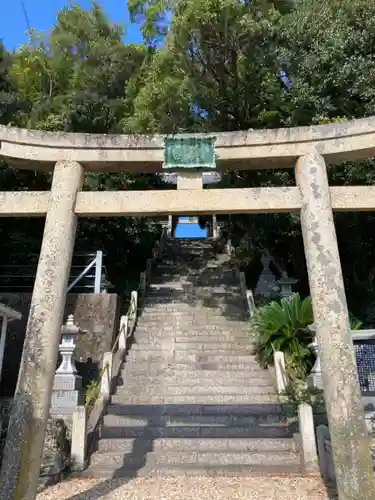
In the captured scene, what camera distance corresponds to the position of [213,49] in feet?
40.3

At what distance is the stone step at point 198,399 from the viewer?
8.99 metres

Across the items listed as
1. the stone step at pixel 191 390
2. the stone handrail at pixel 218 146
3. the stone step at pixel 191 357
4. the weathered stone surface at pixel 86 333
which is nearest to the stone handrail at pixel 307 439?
the stone step at pixel 191 390

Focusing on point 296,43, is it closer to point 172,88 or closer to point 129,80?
point 172,88

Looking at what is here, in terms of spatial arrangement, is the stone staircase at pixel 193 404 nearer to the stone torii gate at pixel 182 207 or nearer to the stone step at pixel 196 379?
the stone step at pixel 196 379

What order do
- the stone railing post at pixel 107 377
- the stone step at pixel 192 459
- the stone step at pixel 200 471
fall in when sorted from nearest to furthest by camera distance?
the stone step at pixel 200 471
the stone step at pixel 192 459
the stone railing post at pixel 107 377

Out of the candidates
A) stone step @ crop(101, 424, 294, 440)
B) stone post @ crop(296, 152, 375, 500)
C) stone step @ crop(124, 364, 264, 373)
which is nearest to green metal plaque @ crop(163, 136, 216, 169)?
stone post @ crop(296, 152, 375, 500)

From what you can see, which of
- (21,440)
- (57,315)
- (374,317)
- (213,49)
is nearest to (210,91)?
(213,49)

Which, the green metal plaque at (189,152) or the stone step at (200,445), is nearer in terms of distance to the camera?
the green metal plaque at (189,152)

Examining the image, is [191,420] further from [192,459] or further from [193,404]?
[192,459]

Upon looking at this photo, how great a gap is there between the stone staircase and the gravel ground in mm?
313

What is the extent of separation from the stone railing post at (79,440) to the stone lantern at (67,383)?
149cm

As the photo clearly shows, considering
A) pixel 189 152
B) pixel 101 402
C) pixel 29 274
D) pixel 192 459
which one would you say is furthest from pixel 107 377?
pixel 29 274

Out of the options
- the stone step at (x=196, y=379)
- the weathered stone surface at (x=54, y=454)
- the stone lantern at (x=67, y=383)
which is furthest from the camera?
the stone step at (x=196, y=379)

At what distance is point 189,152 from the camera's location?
621cm
